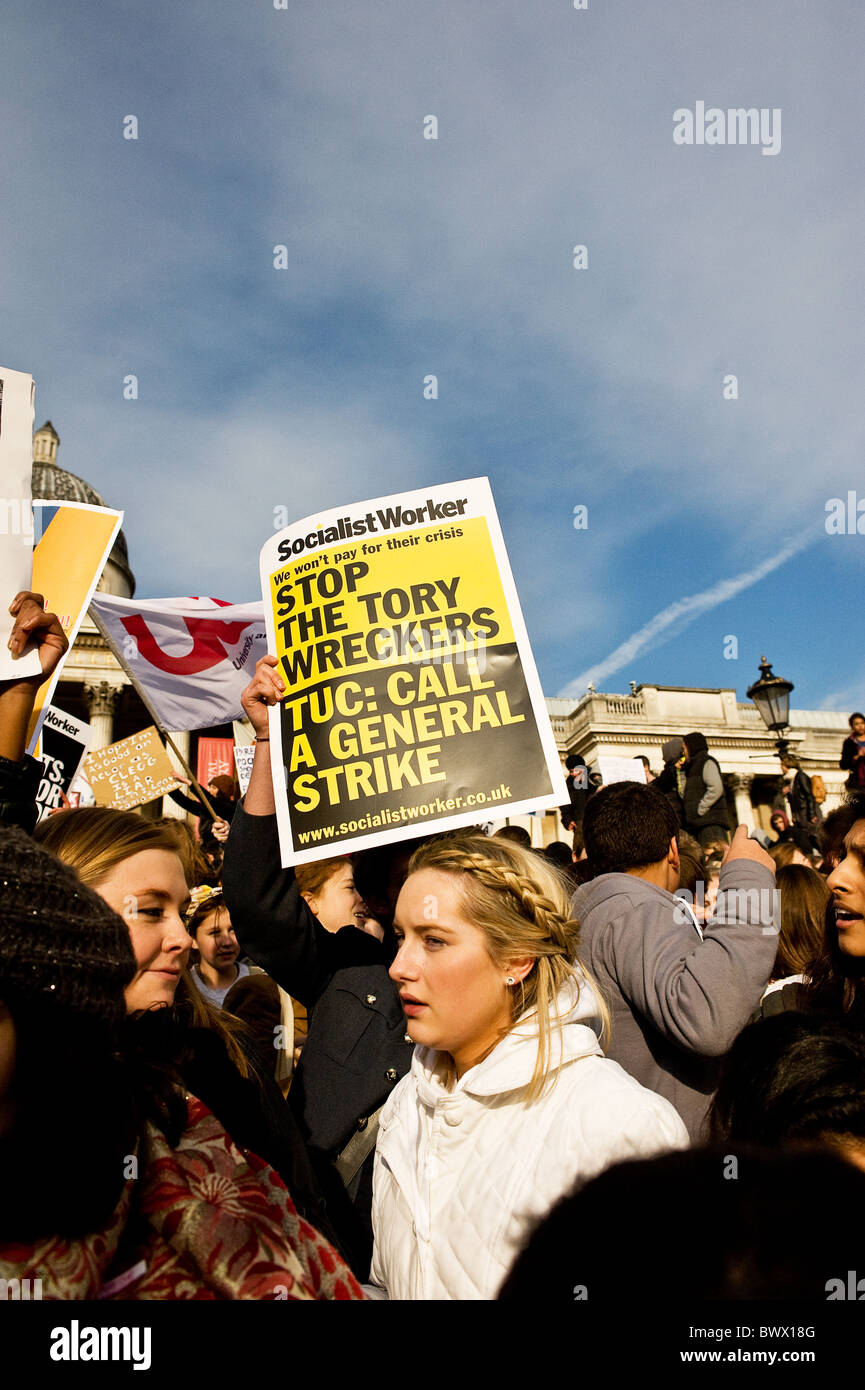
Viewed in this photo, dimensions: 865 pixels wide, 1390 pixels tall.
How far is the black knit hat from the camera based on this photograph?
121 cm

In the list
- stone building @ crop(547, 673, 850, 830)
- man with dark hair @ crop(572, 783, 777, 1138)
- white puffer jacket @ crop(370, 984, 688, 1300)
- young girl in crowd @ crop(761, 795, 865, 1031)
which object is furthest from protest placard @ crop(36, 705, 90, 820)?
stone building @ crop(547, 673, 850, 830)

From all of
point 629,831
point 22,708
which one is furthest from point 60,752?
point 629,831

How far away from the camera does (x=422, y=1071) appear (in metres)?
2.41

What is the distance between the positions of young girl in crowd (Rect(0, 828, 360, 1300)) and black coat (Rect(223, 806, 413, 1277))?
104 centimetres

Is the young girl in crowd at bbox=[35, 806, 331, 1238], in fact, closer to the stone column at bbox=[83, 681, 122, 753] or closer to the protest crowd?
the protest crowd

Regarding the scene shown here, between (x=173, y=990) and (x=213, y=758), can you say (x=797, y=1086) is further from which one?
(x=213, y=758)

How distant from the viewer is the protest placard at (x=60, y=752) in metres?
7.05

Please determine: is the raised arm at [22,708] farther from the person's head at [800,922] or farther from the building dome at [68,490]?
the building dome at [68,490]

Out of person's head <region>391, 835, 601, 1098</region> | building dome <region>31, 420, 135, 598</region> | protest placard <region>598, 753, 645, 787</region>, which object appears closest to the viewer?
person's head <region>391, 835, 601, 1098</region>

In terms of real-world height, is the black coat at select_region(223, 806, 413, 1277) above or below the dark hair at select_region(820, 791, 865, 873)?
below

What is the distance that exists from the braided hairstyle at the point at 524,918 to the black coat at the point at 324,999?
61 centimetres

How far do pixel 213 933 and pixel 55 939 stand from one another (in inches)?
186
